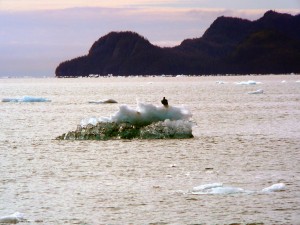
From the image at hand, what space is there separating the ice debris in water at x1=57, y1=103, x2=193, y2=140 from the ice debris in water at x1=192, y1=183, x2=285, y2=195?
465 inches

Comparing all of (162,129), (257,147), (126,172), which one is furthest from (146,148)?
(126,172)

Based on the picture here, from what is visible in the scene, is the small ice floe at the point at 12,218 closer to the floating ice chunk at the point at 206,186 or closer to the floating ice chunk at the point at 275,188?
the floating ice chunk at the point at 206,186

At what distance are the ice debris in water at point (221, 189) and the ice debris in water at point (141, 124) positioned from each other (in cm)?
1181

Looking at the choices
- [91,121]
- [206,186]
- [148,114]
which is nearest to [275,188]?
[206,186]

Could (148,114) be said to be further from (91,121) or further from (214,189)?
(214,189)

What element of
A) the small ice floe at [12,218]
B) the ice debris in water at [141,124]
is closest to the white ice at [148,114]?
the ice debris in water at [141,124]

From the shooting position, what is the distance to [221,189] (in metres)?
23.1

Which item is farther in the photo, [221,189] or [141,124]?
[141,124]

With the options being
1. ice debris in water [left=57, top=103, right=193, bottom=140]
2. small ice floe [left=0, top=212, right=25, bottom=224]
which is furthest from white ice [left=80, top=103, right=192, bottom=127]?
small ice floe [left=0, top=212, right=25, bottom=224]

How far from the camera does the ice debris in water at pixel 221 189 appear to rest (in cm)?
2309

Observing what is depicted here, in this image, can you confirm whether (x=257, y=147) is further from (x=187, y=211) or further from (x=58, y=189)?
(x=187, y=211)

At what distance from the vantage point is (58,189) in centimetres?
2516

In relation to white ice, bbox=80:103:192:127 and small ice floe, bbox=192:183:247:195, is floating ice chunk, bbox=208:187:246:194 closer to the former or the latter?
small ice floe, bbox=192:183:247:195

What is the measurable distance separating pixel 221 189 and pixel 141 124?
14.1m
